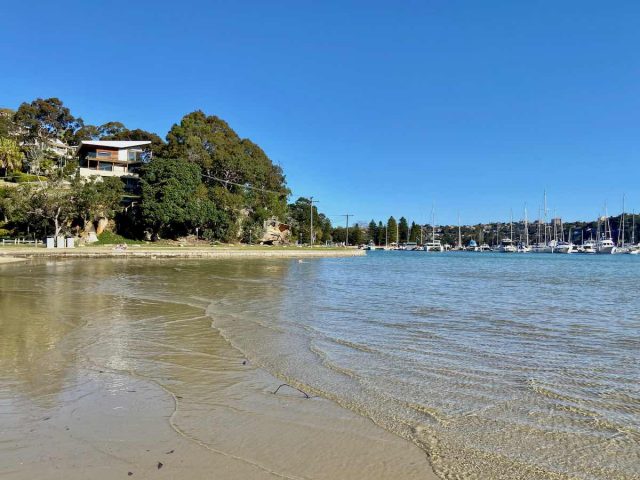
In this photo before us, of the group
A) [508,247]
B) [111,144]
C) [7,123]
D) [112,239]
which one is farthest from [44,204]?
[508,247]

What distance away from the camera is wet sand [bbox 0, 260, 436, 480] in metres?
3.75

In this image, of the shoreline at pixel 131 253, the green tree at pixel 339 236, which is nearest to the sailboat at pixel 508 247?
the green tree at pixel 339 236

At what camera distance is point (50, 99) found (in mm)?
81438

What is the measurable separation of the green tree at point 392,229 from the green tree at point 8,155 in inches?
4860

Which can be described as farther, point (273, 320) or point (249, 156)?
point (249, 156)

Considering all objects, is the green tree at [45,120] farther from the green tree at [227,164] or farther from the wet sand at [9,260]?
the wet sand at [9,260]

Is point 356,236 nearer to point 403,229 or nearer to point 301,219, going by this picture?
point 403,229

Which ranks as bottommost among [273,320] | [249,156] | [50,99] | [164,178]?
[273,320]

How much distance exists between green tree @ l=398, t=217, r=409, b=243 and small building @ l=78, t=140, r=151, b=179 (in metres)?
112

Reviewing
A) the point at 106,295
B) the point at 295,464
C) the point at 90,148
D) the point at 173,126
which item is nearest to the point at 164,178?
the point at 173,126

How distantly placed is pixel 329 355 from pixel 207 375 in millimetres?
2260

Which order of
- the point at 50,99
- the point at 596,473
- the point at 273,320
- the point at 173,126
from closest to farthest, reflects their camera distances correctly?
1. the point at 596,473
2. the point at 273,320
3. the point at 173,126
4. the point at 50,99

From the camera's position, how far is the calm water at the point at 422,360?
4.39 meters

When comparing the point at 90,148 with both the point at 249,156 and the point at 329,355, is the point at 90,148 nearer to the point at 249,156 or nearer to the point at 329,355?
the point at 249,156
